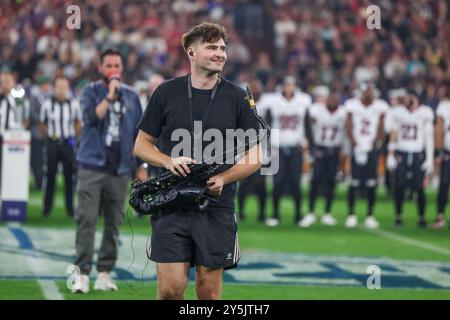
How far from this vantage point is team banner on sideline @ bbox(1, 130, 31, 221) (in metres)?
13.8

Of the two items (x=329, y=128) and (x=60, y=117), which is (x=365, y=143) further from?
(x=60, y=117)

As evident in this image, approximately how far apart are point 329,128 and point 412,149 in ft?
4.02

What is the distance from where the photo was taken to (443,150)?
49.7 feet

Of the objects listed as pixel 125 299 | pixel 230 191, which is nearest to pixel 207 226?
pixel 230 191

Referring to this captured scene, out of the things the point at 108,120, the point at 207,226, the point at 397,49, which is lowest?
the point at 207,226

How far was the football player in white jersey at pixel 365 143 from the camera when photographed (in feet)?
49.4

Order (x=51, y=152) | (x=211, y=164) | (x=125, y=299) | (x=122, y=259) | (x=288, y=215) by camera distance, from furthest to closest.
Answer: (x=288, y=215) < (x=51, y=152) < (x=122, y=259) < (x=125, y=299) < (x=211, y=164)

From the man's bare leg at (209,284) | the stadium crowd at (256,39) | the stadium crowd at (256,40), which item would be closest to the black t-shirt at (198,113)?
the man's bare leg at (209,284)

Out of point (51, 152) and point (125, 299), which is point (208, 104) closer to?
point (125, 299)

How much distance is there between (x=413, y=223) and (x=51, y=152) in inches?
209

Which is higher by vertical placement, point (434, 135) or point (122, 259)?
A: point (434, 135)

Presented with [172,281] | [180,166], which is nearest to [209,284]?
[172,281]

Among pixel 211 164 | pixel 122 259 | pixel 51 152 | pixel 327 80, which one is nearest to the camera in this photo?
pixel 211 164

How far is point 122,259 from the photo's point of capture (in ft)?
35.9
